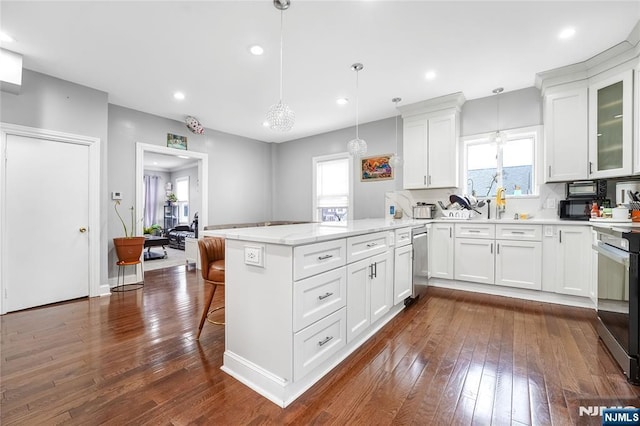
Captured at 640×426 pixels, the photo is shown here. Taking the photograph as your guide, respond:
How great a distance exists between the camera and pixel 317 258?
170 cm

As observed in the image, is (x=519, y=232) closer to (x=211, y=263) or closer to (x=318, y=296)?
(x=318, y=296)

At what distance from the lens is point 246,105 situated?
415 centimetres

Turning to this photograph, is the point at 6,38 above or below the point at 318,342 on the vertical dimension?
above

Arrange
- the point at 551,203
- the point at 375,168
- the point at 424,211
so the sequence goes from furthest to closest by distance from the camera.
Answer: the point at 375,168 → the point at 424,211 → the point at 551,203

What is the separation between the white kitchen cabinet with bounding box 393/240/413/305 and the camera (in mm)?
2728

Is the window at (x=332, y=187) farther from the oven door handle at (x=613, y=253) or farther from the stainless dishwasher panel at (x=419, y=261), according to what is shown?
the oven door handle at (x=613, y=253)

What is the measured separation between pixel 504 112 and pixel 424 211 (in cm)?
173

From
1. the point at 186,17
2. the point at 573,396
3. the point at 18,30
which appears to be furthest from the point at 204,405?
the point at 18,30

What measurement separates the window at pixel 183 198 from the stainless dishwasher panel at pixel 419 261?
27.2 ft

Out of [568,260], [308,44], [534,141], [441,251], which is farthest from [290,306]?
[534,141]

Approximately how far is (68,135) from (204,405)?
366cm

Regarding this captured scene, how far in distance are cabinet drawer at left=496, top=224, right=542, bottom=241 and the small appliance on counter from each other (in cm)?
93

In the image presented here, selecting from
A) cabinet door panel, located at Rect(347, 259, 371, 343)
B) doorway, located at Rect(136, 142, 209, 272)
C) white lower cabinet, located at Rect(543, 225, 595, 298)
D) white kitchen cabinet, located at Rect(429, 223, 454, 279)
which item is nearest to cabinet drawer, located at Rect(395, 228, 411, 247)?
cabinet door panel, located at Rect(347, 259, 371, 343)

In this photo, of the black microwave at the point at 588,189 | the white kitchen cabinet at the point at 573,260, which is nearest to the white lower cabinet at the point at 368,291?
the white kitchen cabinet at the point at 573,260
